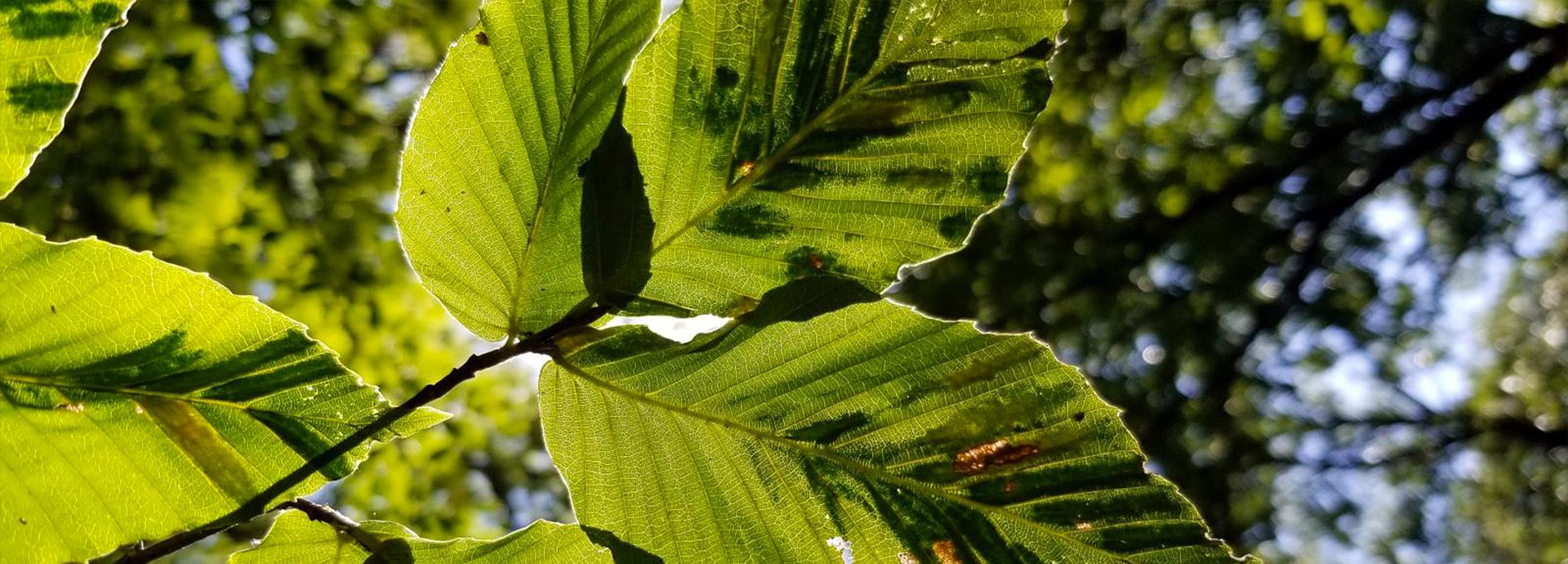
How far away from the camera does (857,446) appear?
475mm

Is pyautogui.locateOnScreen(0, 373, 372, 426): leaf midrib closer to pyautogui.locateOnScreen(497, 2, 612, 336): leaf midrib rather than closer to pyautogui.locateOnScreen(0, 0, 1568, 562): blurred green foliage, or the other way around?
pyautogui.locateOnScreen(497, 2, 612, 336): leaf midrib

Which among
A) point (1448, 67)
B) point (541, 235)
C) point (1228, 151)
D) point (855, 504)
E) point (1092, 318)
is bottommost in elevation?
point (1092, 318)

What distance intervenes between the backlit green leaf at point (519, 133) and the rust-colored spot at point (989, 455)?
18cm

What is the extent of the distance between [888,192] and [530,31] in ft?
0.54

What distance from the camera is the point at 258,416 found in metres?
0.45

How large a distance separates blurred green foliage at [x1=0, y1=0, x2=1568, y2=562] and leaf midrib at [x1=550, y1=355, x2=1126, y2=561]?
2.34 meters

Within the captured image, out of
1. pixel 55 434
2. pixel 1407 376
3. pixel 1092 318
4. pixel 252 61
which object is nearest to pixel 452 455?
pixel 252 61

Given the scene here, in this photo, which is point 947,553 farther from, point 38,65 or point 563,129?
point 38,65

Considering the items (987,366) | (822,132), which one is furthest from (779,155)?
(987,366)

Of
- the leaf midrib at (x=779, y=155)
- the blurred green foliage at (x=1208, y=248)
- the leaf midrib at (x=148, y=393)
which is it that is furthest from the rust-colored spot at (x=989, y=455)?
the blurred green foliage at (x=1208, y=248)

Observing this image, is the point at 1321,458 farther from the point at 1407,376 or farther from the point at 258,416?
the point at 258,416

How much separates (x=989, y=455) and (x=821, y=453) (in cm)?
7

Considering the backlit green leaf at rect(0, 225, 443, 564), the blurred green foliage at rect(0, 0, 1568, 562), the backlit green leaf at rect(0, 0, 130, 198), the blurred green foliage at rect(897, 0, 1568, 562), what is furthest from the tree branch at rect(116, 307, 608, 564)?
the blurred green foliage at rect(897, 0, 1568, 562)

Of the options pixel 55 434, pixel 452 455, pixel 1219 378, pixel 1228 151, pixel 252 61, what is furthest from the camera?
pixel 1219 378
